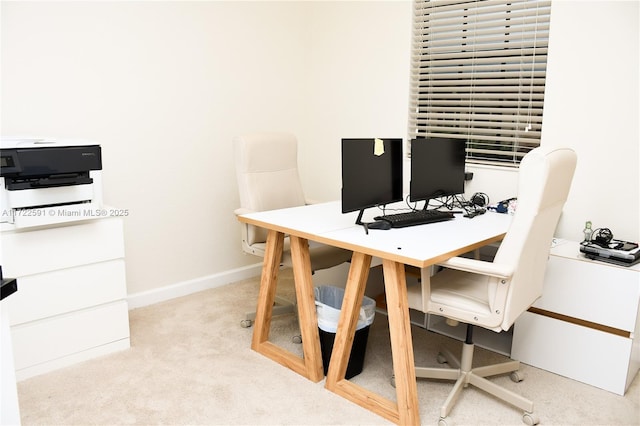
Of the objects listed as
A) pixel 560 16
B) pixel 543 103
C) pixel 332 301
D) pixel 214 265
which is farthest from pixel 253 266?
pixel 560 16

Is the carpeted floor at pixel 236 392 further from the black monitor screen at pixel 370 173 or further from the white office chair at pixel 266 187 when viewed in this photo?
the black monitor screen at pixel 370 173

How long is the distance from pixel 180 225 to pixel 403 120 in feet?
6.02

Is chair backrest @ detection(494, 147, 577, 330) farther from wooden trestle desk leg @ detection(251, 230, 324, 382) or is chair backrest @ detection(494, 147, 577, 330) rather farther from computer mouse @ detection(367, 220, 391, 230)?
wooden trestle desk leg @ detection(251, 230, 324, 382)

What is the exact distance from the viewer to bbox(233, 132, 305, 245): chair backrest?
319cm

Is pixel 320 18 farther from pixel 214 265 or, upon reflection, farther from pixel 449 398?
pixel 449 398

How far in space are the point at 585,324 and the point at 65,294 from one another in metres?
2.69

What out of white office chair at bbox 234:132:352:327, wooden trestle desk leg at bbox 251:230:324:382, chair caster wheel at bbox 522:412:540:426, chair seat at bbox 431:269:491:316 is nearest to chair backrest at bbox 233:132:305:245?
white office chair at bbox 234:132:352:327

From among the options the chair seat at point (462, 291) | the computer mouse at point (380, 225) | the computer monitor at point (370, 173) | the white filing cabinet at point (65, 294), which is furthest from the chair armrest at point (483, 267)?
the white filing cabinet at point (65, 294)

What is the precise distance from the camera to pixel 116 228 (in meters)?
2.83

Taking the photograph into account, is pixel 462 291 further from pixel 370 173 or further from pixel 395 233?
pixel 370 173

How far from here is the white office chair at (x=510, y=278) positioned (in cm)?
200

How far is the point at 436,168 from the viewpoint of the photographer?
2.93 metres

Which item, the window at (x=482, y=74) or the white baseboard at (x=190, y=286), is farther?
the white baseboard at (x=190, y=286)

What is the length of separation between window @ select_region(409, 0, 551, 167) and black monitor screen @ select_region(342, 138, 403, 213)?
3.29 ft
